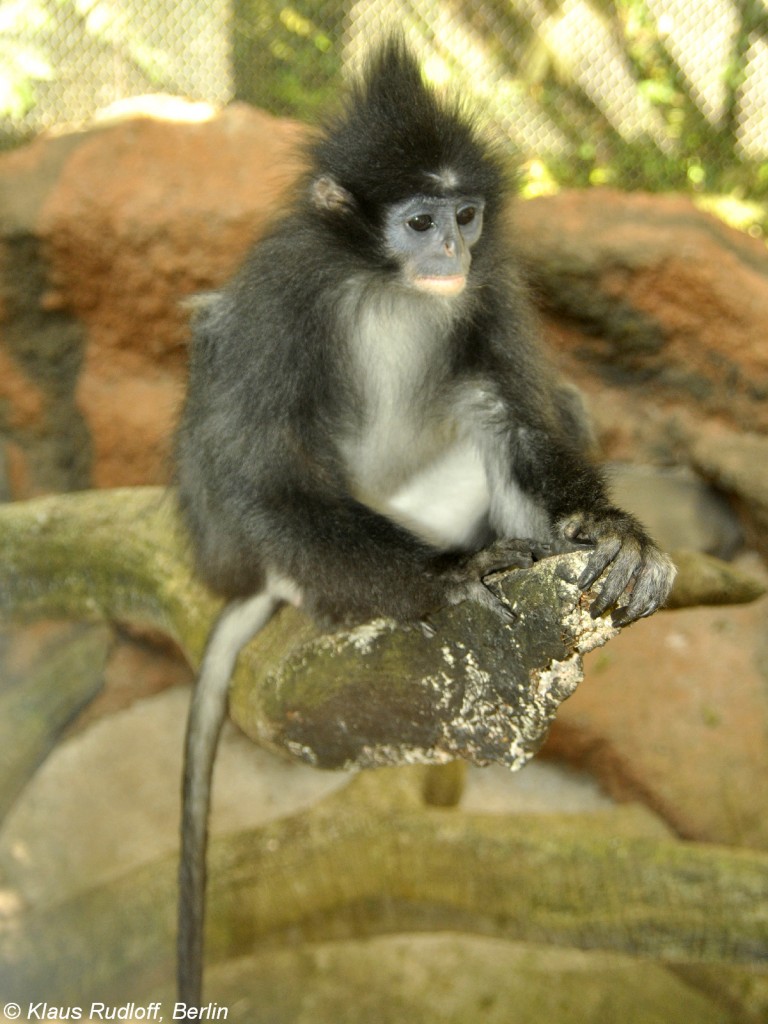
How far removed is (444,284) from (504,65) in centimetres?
326

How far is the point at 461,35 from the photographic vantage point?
16.5 feet

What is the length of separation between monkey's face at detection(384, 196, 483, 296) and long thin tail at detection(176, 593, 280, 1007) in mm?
946

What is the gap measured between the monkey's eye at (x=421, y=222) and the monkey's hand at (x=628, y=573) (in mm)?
883

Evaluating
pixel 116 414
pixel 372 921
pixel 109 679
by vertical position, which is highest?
pixel 116 414

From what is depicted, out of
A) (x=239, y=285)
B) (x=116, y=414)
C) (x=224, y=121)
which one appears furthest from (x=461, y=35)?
(x=239, y=285)

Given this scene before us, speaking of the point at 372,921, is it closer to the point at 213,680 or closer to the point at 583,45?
the point at 213,680

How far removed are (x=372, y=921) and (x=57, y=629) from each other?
1.94m

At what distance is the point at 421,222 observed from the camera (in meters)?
2.44

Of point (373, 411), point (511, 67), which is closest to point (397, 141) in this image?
point (373, 411)

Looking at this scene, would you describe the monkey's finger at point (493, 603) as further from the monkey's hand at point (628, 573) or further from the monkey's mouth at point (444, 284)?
the monkey's mouth at point (444, 284)

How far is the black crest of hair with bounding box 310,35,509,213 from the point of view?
237cm

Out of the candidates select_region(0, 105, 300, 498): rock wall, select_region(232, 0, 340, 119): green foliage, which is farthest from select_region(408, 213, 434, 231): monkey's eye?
select_region(232, 0, 340, 119): green foliage

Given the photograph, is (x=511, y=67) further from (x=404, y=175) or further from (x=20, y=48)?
(x=404, y=175)

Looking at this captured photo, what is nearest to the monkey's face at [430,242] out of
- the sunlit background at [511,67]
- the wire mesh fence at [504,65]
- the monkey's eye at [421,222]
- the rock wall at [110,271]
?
the monkey's eye at [421,222]
